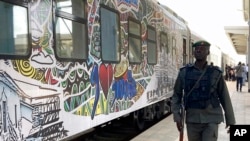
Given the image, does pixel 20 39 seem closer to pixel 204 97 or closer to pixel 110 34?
pixel 204 97

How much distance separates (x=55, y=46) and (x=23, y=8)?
2.11 ft

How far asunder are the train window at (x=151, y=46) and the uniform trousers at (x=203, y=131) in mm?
4111

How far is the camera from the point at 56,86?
12.8 feet

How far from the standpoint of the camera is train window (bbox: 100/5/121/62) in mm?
5270

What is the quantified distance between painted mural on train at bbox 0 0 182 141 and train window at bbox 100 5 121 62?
13 centimetres

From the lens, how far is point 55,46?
3.96 metres

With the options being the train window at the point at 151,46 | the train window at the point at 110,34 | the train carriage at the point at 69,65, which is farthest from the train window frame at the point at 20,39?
the train window at the point at 151,46

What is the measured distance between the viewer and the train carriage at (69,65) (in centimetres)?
328

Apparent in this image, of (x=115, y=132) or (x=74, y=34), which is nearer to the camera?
(x=74, y=34)

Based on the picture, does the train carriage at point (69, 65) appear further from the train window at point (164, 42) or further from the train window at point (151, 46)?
the train window at point (164, 42)

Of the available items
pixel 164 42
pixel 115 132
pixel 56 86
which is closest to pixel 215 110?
pixel 56 86

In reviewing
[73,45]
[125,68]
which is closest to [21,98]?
[73,45]

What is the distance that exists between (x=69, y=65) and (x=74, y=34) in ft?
1.54

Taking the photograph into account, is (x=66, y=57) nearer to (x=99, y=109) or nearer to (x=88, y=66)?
(x=88, y=66)
